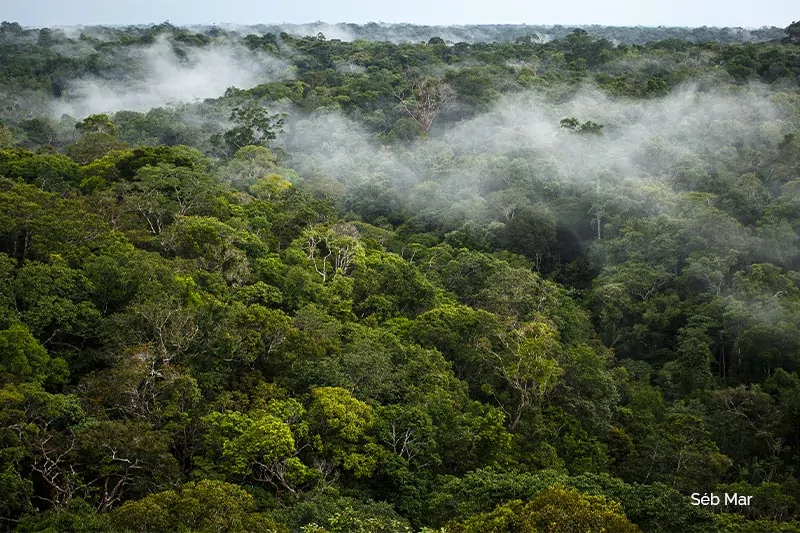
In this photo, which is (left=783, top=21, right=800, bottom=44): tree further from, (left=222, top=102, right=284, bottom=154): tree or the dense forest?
(left=222, top=102, right=284, bottom=154): tree

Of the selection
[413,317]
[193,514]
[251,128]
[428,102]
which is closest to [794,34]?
[428,102]

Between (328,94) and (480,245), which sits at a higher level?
(328,94)

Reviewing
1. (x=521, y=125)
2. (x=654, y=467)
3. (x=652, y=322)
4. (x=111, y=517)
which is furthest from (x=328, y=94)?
(x=111, y=517)

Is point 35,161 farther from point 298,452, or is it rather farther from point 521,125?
point 521,125

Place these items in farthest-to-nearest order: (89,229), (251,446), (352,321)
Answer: (352,321), (89,229), (251,446)

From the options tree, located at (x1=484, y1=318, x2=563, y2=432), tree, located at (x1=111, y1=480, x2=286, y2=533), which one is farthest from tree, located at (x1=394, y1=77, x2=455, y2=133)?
tree, located at (x1=111, y1=480, x2=286, y2=533)

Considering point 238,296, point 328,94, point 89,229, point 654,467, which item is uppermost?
point 328,94

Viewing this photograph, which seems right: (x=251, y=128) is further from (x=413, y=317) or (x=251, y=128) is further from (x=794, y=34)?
(x=794, y=34)

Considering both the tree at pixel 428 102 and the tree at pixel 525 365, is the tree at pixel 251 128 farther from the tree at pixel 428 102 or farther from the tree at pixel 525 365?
the tree at pixel 525 365

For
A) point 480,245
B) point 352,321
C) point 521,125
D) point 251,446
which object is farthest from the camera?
point 521,125
